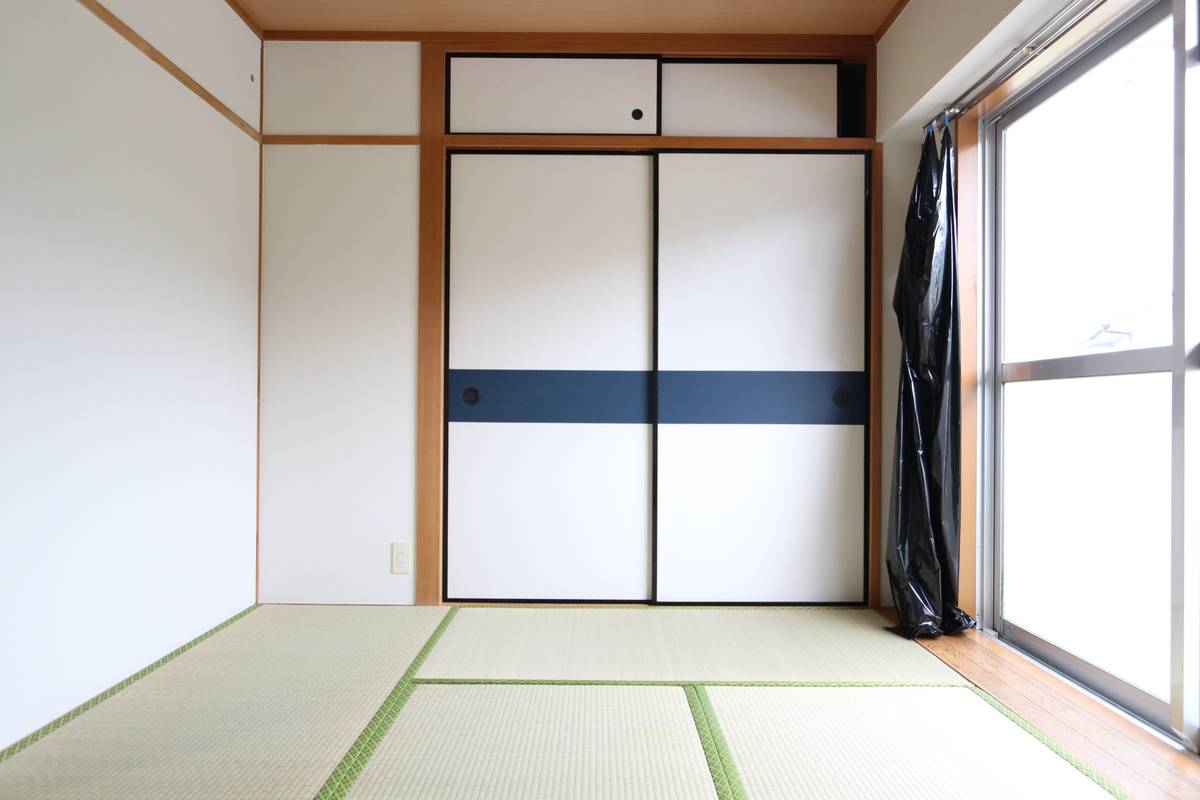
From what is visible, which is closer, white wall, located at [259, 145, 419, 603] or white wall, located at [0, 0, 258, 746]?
white wall, located at [0, 0, 258, 746]

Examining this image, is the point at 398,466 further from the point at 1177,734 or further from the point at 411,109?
the point at 1177,734

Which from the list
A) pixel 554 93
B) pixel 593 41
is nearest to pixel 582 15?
pixel 593 41

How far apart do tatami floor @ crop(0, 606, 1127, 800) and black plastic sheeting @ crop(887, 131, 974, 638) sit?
0.23 m

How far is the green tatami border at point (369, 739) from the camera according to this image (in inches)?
60.2

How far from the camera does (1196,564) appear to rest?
1710 millimetres

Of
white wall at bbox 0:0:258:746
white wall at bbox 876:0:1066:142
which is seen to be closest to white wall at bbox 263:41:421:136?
white wall at bbox 0:0:258:746

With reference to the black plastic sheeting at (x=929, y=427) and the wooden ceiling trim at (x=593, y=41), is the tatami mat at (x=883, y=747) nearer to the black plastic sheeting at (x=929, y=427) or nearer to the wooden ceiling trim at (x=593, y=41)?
the black plastic sheeting at (x=929, y=427)

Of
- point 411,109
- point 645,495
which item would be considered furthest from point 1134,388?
point 411,109

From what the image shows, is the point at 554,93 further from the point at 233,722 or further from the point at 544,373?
the point at 233,722

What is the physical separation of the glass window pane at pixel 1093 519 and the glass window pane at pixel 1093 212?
176 millimetres

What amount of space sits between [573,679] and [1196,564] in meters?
1.69

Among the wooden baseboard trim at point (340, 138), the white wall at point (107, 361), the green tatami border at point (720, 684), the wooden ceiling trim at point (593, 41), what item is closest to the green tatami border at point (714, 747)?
the green tatami border at point (720, 684)

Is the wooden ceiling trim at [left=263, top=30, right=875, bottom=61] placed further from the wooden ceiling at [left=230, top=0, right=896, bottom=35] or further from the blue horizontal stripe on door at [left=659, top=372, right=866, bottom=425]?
the blue horizontal stripe on door at [left=659, top=372, right=866, bottom=425]

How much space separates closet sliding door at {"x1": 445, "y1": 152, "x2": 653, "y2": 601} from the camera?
2926 millimetres
